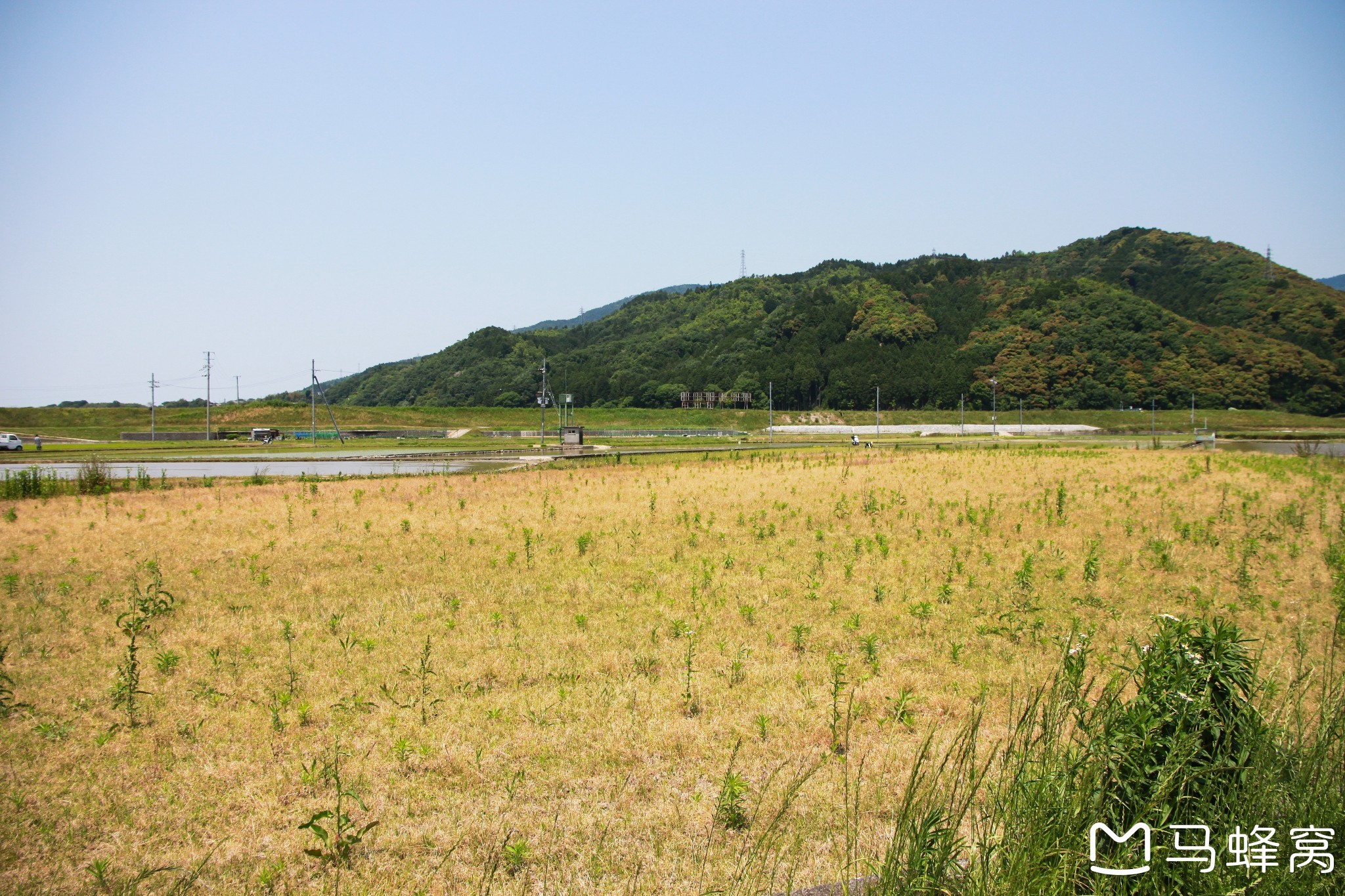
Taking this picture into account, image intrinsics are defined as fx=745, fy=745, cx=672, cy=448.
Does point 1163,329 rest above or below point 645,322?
below

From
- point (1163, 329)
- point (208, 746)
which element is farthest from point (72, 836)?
point (1163, 329)

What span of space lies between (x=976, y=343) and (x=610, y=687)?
13098 centimetres

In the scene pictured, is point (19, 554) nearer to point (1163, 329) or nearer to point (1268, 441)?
point (1268, 441)

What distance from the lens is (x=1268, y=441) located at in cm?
5353

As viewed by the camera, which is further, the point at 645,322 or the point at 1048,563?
the point at 645,322

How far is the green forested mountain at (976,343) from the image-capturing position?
109 metres

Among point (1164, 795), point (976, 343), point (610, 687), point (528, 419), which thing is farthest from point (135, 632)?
point (976, 343)

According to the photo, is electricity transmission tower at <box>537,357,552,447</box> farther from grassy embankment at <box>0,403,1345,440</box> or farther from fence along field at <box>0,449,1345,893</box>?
fence along field at <box>0,449,1345,893</box>

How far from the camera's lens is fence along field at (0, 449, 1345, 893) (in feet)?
14.7

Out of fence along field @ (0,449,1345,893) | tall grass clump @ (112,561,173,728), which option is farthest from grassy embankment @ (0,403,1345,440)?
tall grass clump @ (112,561,173,728)

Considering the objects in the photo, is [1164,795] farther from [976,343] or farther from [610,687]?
[976,343]

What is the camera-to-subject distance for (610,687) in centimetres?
755

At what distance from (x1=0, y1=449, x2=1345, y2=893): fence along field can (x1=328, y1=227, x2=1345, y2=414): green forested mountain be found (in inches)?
4174

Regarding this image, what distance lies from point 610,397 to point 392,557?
129389 millimetres
